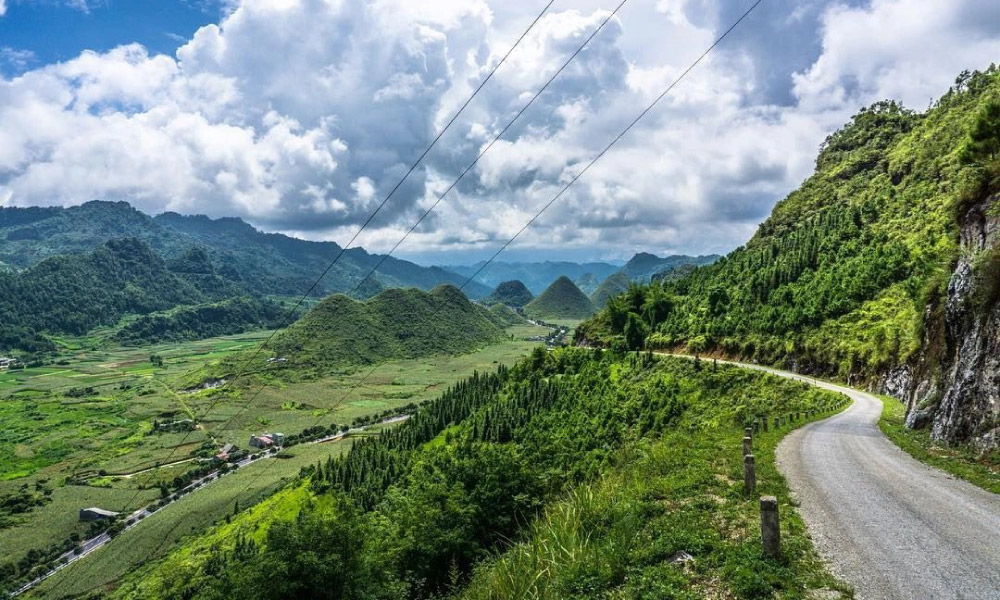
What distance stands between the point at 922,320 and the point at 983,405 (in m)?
16.0

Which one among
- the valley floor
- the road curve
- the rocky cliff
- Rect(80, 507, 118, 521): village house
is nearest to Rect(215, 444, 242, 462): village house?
the valley floor

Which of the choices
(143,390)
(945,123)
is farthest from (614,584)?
(143,390)

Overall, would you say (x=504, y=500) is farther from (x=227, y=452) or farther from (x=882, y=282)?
(x=227, y=452)

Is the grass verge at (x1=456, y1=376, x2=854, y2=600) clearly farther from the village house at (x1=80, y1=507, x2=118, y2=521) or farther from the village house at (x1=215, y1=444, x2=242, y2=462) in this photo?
the village house at (x1=215, y1=444, x2=242, y2=462)

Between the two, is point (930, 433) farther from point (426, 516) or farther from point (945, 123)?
point (945, 123)

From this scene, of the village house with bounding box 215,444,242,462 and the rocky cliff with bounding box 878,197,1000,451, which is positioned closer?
the rocky cliff with bounding box 878,197,1000,451

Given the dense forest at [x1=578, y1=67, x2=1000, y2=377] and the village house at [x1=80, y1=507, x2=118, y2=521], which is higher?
the dense forest at [x1=578, y1=67, x2=1000, y2=377]

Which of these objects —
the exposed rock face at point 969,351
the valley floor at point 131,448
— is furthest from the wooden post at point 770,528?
the valley floor at point 131,448

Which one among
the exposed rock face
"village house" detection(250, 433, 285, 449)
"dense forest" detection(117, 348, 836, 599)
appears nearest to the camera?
"dense forest" detection(117, 348, 836, 599)

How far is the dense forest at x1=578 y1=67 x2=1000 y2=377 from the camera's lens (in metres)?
40.2

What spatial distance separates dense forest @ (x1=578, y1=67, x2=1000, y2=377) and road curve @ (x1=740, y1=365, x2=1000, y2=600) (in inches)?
724

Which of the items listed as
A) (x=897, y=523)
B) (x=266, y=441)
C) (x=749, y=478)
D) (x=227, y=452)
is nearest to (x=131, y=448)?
(x=227, y=452)

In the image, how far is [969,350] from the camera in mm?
20578

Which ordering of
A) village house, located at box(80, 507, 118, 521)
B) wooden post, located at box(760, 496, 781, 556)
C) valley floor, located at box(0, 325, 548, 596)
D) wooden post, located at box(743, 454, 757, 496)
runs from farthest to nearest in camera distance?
village house, located at box(80, 507, 118, 521)
valley floor, located at box(0, 325, 548, 596)
wooden post, located at box(743, 454, 757, 496)
wooden post, located at box(760, 496, 781, 556)
